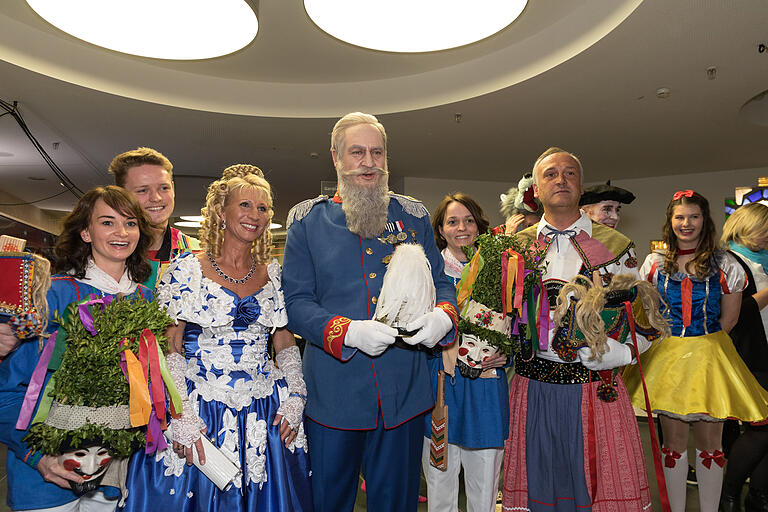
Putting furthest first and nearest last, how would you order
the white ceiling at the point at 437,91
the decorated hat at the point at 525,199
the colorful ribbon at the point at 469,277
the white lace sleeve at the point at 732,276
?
the white ceiling at the point at 437,91 < the decorated hat at the point at 525,199 < the white lace sleeve at the point at 732,276 < the colorful ribbon at the point at 469,277

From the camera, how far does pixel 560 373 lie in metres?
2.21

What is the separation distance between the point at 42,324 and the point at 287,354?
885mm

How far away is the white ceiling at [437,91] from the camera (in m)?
4.59

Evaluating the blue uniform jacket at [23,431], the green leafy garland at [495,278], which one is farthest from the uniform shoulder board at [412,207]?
the blue uniform jacket at [23,431]

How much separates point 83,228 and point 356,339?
3.90 feet

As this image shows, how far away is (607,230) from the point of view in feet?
7.74

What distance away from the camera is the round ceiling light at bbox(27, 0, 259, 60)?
3.49 meters

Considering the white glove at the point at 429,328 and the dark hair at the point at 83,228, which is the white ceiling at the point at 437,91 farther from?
the white glove at the point at 429,328

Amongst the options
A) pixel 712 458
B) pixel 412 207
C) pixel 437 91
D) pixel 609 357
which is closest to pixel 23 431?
pixel 412 207

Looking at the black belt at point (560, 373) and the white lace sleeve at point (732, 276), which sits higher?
the white lace sleeve at point (732, 276)

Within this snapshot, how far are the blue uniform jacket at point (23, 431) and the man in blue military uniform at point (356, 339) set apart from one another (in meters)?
0.82

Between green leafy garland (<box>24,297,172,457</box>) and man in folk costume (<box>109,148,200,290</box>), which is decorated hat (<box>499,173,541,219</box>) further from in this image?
green leafy garland (<box>24,297,172,457</box>)

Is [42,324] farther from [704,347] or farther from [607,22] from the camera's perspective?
[607,22]

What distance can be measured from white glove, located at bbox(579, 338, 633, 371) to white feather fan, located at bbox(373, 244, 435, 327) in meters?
0.78
